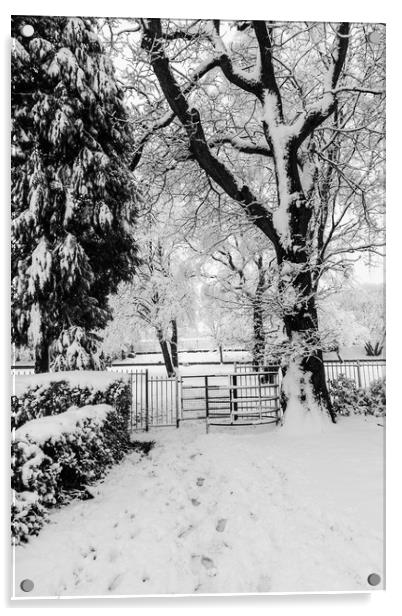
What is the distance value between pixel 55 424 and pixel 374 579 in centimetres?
299

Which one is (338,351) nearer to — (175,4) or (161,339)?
(161,339)

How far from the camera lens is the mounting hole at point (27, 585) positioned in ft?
9.52

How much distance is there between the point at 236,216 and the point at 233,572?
14.3ft

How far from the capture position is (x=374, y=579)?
3.09 m

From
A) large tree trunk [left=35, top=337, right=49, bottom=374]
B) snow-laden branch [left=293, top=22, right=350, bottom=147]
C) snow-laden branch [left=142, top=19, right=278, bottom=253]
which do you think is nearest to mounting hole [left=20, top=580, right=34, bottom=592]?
large tree trunk [left=35, top=337, right=49, bottom=374]

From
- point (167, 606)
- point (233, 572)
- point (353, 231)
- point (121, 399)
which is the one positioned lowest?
point (167, 606)

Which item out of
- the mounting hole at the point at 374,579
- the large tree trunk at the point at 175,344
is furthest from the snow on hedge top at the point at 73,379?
the mounting hole at the point at 374,579

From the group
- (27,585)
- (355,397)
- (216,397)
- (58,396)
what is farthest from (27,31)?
(355,397)

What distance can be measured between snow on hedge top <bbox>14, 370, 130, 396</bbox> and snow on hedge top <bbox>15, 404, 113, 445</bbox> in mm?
280

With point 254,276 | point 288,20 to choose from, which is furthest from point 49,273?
point 288,20

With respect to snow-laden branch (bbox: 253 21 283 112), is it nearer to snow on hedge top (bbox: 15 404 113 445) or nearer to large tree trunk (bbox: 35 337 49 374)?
large tree trunk (bbox: 35 337 49 374)

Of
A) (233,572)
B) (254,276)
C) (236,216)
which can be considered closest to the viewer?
(233,572)

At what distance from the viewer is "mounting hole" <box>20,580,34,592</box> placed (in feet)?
9.52

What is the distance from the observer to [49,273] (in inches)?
155
